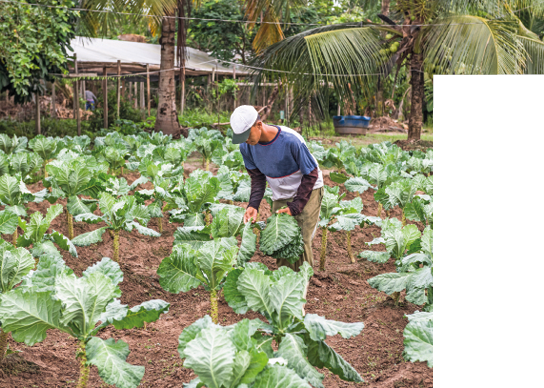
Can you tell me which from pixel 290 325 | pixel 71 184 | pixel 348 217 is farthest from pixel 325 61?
pixel 290 325

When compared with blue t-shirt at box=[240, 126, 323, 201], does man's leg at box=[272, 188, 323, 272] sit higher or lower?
lower

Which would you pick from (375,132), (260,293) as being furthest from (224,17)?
(260,293)

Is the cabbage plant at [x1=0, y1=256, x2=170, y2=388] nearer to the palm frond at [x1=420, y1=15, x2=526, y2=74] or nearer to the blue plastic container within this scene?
the palm frond at [x1=420, y1=15, x2=526, y2=74]

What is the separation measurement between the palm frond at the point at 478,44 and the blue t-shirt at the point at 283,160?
569cm

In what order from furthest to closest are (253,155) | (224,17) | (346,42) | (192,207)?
(224,17), (346,42), (192,207), (253,155)

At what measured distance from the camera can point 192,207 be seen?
4957 millimetres

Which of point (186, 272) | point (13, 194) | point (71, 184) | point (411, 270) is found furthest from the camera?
point (71, 184)

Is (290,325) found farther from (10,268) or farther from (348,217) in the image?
(348,217)

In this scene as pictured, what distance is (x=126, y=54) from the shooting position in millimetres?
15781

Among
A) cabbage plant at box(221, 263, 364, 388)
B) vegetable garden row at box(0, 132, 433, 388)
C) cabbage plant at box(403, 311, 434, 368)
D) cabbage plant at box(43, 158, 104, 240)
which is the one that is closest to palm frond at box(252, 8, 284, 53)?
vegetable garden row at box(0, 132, 433, 388)

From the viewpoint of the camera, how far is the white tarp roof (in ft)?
46.9

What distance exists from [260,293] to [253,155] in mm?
1486

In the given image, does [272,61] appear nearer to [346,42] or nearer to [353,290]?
[346,42]

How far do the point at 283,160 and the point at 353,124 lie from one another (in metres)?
14.9
